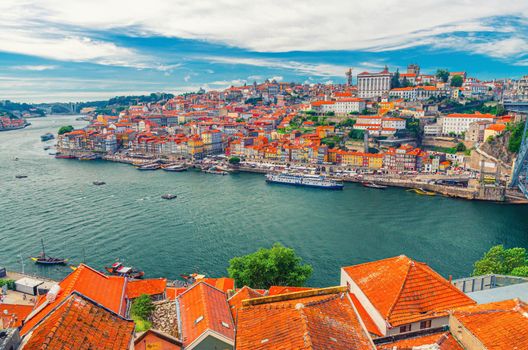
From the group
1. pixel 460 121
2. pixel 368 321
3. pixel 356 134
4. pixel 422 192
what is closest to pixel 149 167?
pixel 356 134

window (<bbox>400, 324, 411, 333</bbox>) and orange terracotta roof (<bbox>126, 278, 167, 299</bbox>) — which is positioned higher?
window (<bbox>400, 324, 411, 333</bbox>)

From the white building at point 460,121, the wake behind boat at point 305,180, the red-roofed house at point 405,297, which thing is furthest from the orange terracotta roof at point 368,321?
the white building at point 460,121

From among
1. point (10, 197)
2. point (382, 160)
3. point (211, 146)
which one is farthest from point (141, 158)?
point (382, 160)

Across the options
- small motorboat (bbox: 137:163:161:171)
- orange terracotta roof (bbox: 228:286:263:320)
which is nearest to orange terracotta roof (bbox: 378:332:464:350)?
orange terracotta roof (bbox: 228:286:263:320)

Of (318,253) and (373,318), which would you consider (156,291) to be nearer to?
(373,318)

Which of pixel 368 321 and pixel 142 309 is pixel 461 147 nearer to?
pixel 368 321

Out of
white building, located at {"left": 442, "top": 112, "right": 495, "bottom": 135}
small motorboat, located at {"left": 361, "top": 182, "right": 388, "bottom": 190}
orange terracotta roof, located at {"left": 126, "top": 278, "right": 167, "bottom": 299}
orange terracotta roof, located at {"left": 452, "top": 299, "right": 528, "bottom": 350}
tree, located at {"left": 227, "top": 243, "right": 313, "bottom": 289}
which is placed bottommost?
small motorboat, located at {"left": 361, "top": 182, "right": 388, "bottom": 190}

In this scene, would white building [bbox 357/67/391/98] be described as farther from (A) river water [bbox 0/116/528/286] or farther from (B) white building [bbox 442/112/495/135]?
(A) river water [bbox 0/116/528/286]
